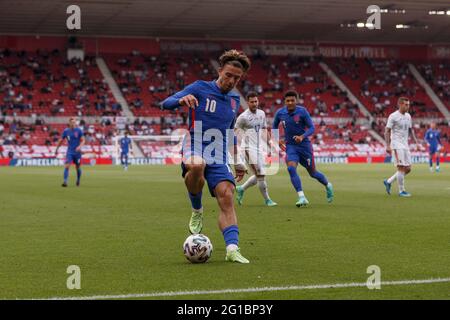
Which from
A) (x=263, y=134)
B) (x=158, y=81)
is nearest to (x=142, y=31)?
(x=158, y=81)

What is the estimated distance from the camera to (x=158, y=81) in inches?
2515

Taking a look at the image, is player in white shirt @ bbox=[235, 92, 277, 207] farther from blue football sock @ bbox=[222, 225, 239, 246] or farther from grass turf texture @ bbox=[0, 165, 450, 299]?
blue football sock @ bbox=[222, 225, 239, 246]

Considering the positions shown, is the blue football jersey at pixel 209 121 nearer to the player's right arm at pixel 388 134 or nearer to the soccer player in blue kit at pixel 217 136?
the soccer player in blue kit at pixel 217 136

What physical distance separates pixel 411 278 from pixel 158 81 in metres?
57.4

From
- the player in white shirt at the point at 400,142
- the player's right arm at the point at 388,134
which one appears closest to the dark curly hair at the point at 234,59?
the player's right arm at the point at 388,134

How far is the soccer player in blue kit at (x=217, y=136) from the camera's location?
8.67 meters

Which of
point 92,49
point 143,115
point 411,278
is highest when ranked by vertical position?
point 92,49

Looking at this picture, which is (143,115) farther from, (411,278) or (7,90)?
(411,278)

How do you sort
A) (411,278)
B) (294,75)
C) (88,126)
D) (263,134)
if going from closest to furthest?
(411,278) < (263,134) < (88,126) < (294,75)

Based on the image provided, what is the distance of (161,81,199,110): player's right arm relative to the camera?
Answer: 8344 millimetres

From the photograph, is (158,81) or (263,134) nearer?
(263,134)

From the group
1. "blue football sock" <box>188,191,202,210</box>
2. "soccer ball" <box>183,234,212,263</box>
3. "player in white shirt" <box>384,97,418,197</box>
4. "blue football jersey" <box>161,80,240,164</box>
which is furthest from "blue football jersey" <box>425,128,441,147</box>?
"soccer ball" <box>183,234,212,263</box>

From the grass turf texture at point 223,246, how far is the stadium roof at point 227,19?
34.9m

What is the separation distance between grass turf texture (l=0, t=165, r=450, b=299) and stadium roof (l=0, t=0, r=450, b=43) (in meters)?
34.9
